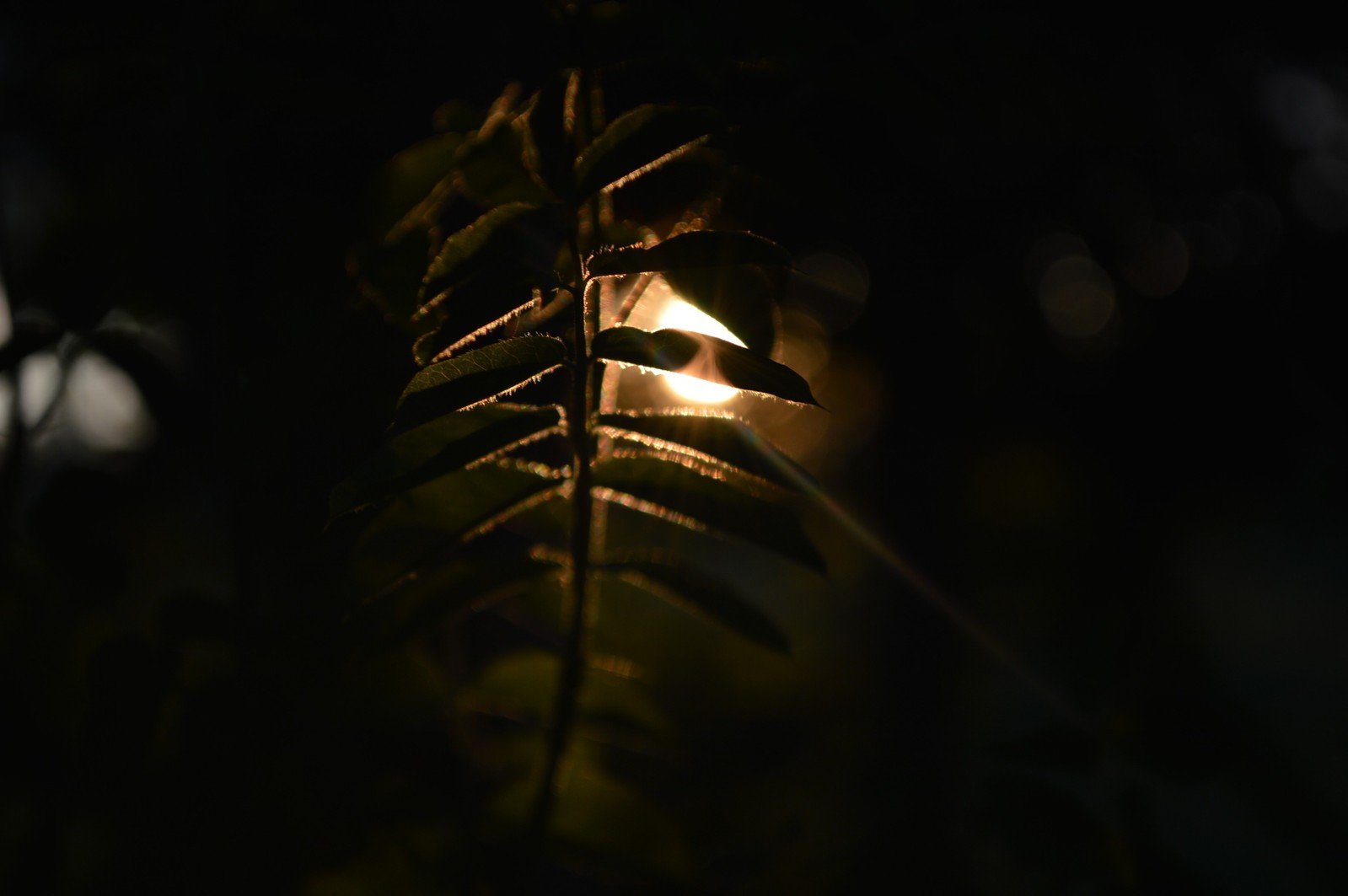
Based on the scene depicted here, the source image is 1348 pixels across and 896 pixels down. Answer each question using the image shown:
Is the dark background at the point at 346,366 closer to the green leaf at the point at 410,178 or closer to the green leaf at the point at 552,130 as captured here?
the green leaf at the point at 552,130

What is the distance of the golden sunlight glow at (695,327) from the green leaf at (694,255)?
121mm

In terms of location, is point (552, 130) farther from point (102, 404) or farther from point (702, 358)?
Result: point (102, 404)

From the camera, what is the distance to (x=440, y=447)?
0.88m

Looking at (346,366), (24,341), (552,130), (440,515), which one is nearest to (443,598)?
(440,515)

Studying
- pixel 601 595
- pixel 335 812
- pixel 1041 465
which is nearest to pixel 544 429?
pixel 601 595

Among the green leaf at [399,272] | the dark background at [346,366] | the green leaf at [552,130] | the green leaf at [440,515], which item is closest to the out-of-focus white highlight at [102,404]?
the dark background at [346,366]

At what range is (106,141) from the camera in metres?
1.44

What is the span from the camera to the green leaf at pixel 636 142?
2.67 ft

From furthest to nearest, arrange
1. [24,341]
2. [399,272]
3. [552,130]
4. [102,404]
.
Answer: [102,404] → [24,341] → [399,272] → [552,130]

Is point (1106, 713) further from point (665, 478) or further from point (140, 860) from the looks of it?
point (140, 860)

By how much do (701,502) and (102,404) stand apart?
1.09 metres

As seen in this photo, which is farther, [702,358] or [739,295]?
[739,295]

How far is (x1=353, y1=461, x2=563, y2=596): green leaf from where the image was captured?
2.99 feet

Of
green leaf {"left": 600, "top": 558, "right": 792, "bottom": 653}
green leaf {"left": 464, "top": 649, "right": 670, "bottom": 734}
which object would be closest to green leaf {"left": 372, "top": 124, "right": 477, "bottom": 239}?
green leaf {"left": 600, "top": 558, "right": 792, "bottom": 653}
